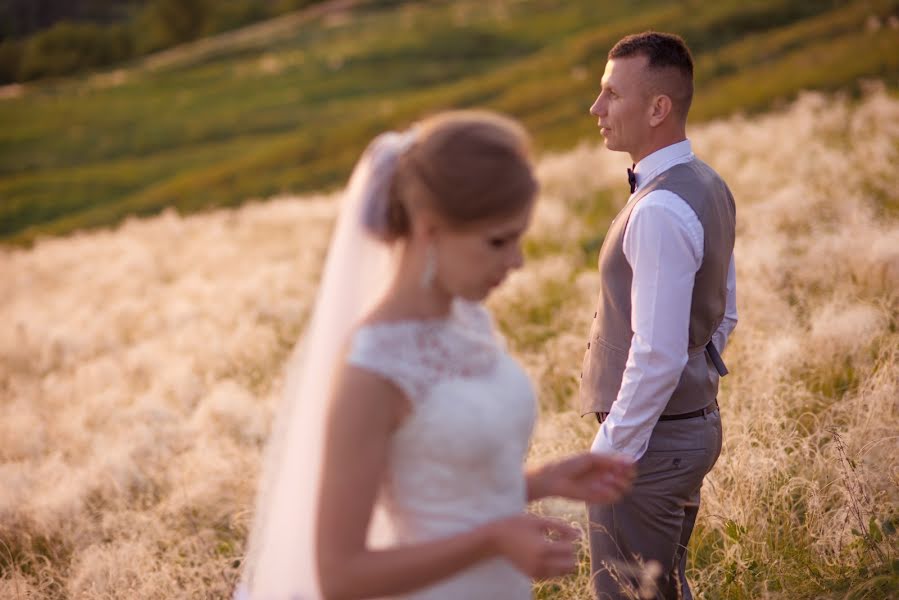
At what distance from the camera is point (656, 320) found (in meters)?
3.05

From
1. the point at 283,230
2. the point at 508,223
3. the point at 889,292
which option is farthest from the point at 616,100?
the point at 283,230

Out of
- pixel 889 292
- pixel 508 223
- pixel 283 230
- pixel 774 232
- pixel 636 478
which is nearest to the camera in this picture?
pixel 508 223

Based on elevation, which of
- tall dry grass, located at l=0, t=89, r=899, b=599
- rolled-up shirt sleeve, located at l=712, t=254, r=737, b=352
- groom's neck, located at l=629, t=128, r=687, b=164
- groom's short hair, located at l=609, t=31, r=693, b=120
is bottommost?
tall dry grass, located at l=0, t=89, r=899, b=599

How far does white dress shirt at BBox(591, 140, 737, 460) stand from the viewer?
10.0 feet

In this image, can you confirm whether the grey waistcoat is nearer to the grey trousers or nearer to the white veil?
the grey trousers

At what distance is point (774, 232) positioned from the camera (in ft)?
29.0

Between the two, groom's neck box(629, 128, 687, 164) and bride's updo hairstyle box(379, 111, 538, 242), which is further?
groom's neck box(629, 128, 687, 164)

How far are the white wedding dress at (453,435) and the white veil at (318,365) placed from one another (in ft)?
0.70

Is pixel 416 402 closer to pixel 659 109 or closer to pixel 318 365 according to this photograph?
pixel 318 365

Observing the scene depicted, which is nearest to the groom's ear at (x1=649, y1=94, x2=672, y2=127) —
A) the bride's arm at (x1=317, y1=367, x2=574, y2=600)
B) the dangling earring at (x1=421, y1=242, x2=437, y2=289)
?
the dangling earring at (x1=421, y1=242, x2=437, y2=289)

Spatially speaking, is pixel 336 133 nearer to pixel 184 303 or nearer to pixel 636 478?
pixel 184 303

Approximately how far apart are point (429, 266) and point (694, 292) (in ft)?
5.02

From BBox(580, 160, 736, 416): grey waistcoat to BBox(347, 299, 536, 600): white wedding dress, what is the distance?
1.02 m

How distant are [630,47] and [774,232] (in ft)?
20.2
